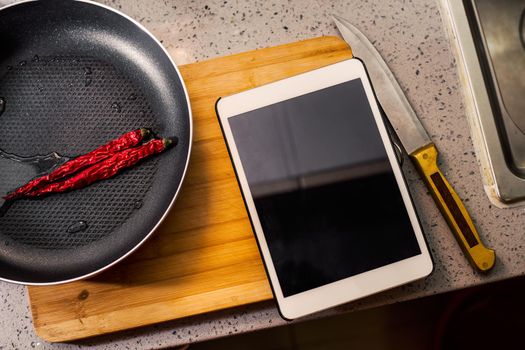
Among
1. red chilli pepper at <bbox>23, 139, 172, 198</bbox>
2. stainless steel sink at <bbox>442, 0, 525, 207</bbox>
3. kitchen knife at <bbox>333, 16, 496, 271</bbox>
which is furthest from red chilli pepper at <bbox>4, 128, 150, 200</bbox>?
stainless steel sink at <bbox>442, 0, 525, 207</bbox>

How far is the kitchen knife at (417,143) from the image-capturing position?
0.70 metres

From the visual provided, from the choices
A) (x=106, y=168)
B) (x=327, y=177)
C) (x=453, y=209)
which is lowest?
(x=453, y=209)

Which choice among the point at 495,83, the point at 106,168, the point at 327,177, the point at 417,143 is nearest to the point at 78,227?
the point at 106,168

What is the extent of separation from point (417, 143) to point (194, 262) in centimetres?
39

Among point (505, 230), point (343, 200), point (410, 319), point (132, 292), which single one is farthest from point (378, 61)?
point (410, 319)

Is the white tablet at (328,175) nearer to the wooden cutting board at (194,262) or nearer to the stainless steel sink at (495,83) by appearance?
the wooden cutting board at (194,262)

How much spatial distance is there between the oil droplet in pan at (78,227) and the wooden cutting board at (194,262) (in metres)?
0.08

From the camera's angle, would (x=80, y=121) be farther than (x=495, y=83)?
No

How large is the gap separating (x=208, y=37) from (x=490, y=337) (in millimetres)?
1059

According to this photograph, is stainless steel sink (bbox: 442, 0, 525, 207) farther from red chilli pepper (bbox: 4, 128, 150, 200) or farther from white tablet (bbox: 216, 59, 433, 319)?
red chilli pepper (bbox: 4, 128, 150, 200)

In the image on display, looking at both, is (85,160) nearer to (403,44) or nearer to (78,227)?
(78,227)

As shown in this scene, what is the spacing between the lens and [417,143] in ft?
2.34

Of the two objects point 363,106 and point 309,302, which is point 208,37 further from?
point 309,302

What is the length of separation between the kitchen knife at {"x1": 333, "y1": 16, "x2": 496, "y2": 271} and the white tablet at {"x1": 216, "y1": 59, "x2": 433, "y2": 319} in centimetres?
6
